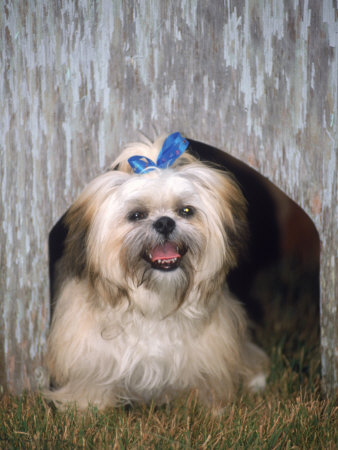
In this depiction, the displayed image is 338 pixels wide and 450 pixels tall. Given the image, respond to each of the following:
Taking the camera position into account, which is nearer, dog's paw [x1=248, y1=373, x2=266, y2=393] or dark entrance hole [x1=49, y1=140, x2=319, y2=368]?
dog's paw [x1=248, y1=373, x2=266, y2=393]

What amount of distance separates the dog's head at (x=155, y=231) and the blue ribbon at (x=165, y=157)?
0.04 meters

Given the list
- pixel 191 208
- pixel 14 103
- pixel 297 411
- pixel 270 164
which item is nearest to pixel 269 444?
pixel 297 411

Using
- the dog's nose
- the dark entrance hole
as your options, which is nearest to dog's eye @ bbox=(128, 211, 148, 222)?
the dog's nose

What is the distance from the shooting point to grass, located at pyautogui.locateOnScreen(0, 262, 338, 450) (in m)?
2.22

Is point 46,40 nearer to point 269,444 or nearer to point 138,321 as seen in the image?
point 138,321

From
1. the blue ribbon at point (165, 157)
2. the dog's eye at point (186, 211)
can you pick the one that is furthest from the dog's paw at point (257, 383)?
the blue ribbon at point (165, 157)

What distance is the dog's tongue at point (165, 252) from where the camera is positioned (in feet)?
7.88

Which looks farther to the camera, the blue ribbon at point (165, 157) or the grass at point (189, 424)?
the blue ribbon at point (165, 157)

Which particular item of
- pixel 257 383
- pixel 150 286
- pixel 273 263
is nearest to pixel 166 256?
pixel 150 286

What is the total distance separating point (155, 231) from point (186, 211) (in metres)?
0.19

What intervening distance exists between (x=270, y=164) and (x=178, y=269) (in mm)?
650

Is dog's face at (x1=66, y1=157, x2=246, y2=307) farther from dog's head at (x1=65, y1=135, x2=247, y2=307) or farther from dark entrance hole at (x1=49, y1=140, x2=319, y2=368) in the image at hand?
dark entrance hole at (x1=49, y1=140, x2=319, y2=368)

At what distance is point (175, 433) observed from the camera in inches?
94.0

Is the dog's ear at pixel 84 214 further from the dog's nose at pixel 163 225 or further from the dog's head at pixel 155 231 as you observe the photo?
the dog's nose at pixel 163 225
